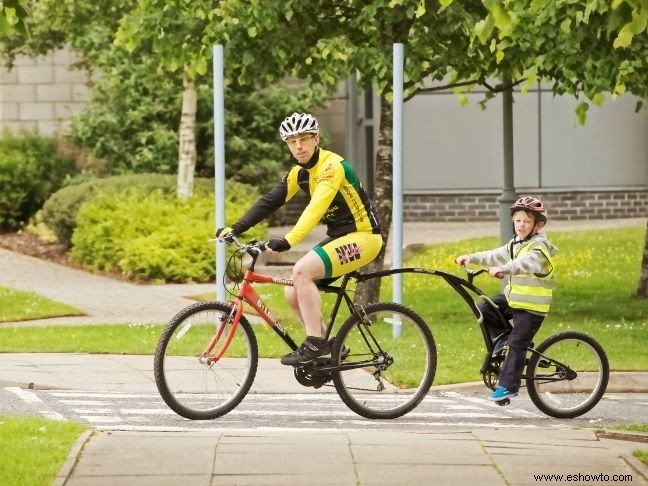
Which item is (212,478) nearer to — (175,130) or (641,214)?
(175,130)

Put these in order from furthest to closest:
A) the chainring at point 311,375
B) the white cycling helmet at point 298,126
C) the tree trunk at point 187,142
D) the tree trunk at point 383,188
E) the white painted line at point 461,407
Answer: the tree trunk at point 187,142
the tree trunk at point 383,188
the white painted line at point 461,407
the chainring at point 311,375
the white cycling helmet at point 298,126

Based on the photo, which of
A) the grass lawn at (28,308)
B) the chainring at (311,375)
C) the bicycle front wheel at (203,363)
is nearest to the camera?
the bicycle front wheel at (203,363)

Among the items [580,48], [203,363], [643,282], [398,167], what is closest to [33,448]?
[203,363]

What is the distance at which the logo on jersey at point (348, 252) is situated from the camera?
9906 millimetres

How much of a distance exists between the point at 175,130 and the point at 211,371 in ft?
52.7

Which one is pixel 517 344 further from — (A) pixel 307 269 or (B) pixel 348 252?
(A) pixel 307 269

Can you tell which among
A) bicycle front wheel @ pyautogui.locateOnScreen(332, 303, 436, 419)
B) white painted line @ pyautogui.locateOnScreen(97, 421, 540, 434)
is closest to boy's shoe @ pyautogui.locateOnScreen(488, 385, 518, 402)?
white painted line @ pyautogui.locateOnScreen(97, 421, 540, 434)

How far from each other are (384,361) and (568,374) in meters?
1.15

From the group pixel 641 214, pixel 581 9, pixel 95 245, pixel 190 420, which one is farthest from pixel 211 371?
pixel 641 214

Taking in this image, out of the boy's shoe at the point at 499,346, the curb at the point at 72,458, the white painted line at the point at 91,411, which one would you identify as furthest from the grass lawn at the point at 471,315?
the curb at the point at 72,458

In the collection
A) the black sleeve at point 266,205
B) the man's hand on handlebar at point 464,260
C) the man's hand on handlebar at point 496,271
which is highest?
the black sleeve at point 266,205

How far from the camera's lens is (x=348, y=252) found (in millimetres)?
9938

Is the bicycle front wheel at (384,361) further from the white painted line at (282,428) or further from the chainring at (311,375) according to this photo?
the white painted line at (282,428)
